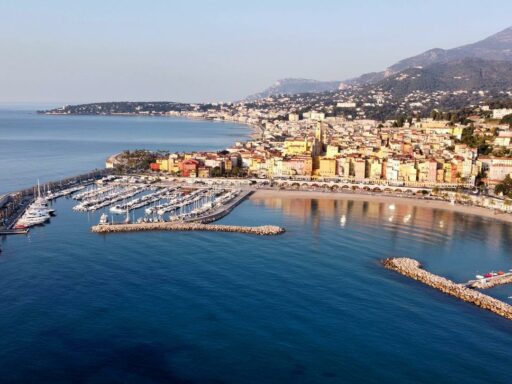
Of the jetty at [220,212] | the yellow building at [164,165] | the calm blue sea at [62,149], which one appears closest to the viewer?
the jetty at [220,212]

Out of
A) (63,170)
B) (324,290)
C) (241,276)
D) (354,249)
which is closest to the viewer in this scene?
(324,290)

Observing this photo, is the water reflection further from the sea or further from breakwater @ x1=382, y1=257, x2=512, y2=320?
breakwater @ x1=382, y1=257, x2=512, y2=320

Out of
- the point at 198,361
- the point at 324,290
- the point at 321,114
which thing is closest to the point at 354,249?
the point at 324,290

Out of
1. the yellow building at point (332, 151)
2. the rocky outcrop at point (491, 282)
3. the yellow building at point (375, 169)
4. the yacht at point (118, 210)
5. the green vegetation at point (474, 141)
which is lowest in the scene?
the rocky outcrop at point (491, 282)

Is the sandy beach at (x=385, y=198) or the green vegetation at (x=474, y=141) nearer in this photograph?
the sandy beach at (x=385, y=198)

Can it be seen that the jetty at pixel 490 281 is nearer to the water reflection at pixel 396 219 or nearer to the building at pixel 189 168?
the water reflection at pixel 396 219

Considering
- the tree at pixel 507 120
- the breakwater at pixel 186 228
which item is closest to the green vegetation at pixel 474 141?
the tree at pixel 507 120

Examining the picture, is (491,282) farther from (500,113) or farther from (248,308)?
(500,113)

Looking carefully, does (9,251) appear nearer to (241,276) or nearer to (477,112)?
(241,276)

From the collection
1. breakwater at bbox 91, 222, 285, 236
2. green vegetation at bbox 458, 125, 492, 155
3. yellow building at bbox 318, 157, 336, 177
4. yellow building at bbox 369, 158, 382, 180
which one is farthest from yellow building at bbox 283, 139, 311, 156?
breakwater at bbox 91, 222, 285, 236
